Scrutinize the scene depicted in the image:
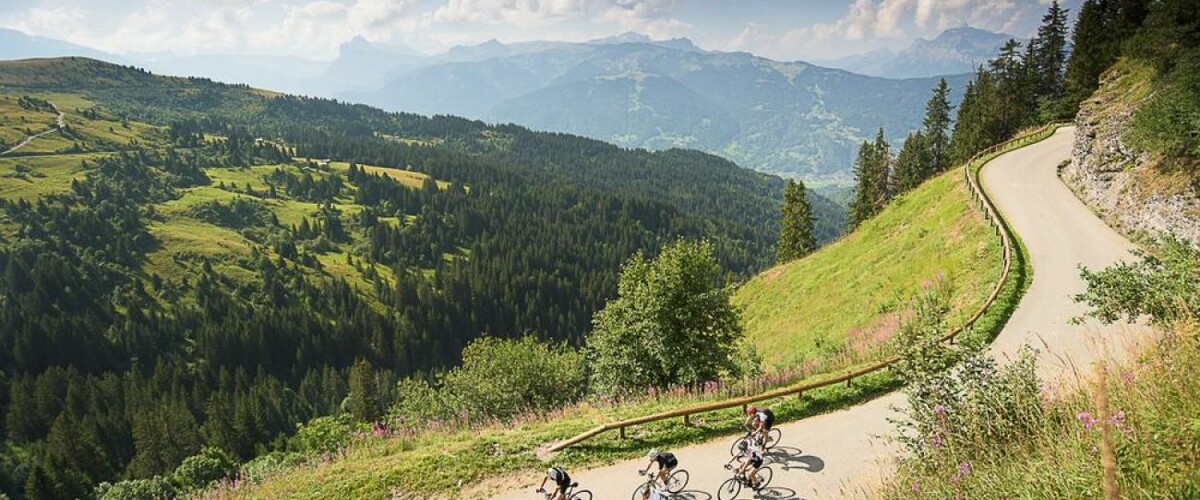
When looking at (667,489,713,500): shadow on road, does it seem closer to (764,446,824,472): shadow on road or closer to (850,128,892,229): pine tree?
(764,446,824,472): shadow on road

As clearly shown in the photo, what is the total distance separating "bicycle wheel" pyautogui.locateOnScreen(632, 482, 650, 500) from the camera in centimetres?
1546

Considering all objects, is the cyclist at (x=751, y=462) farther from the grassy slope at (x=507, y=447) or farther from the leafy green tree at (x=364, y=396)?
the leafy green tree at (x=364, y=396)

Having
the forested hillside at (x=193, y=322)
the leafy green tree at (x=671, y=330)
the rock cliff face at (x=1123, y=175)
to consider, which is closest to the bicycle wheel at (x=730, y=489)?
the leafy green tree at (x=671, y=330)

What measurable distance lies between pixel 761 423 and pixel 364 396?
346ft

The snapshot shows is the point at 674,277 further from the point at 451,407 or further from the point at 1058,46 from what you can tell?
the point at 1058,46

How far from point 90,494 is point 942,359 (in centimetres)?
11229

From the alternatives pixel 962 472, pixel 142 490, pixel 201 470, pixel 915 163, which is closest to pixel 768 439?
pixel 962 472

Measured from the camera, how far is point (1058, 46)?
81.9 metres

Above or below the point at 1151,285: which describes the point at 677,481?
below

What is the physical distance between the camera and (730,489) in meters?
15.9

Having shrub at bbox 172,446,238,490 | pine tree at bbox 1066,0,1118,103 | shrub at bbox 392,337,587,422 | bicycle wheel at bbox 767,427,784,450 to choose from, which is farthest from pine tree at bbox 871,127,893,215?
shrub at bbox 172,446,238,490

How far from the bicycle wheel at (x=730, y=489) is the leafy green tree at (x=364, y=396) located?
96.9 metres

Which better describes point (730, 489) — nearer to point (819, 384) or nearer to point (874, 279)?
point (819, 384)

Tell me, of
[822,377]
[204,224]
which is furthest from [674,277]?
[204,224]
